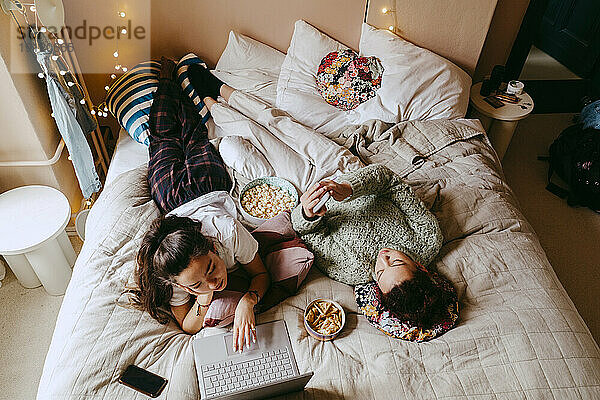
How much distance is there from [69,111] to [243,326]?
1226mm

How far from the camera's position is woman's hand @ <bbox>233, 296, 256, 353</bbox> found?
4.17 feet

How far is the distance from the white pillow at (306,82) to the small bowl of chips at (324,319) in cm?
97

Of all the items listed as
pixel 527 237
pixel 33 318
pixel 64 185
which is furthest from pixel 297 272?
pixel 64 185

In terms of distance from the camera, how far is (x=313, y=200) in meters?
1.43

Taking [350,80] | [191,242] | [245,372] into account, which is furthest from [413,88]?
[245,372]

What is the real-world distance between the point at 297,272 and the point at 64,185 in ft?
4.50

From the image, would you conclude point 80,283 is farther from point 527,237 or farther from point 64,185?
point 527,237

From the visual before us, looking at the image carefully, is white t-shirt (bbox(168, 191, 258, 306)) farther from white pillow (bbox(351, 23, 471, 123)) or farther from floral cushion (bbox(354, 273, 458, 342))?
white pillow (bbox(351, 23, 471, 123))

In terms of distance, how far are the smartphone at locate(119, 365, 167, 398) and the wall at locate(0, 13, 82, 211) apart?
3.97 feet

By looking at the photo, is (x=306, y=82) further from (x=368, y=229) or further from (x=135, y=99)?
(x=368, y=229)

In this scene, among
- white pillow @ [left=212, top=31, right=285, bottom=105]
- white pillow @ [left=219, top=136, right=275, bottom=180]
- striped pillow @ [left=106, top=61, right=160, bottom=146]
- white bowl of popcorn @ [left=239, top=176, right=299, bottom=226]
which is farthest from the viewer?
white pillow @ [left=212, top=31, right=285, bottom=105]

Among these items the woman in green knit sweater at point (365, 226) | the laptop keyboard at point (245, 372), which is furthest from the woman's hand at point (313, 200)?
the laptop keyboard at point (245, 372)

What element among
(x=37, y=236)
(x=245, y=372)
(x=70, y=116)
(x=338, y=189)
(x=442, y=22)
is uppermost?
(x=442, y=22)

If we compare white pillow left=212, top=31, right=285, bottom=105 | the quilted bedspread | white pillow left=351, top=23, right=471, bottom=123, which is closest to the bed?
the quilted bedspread
